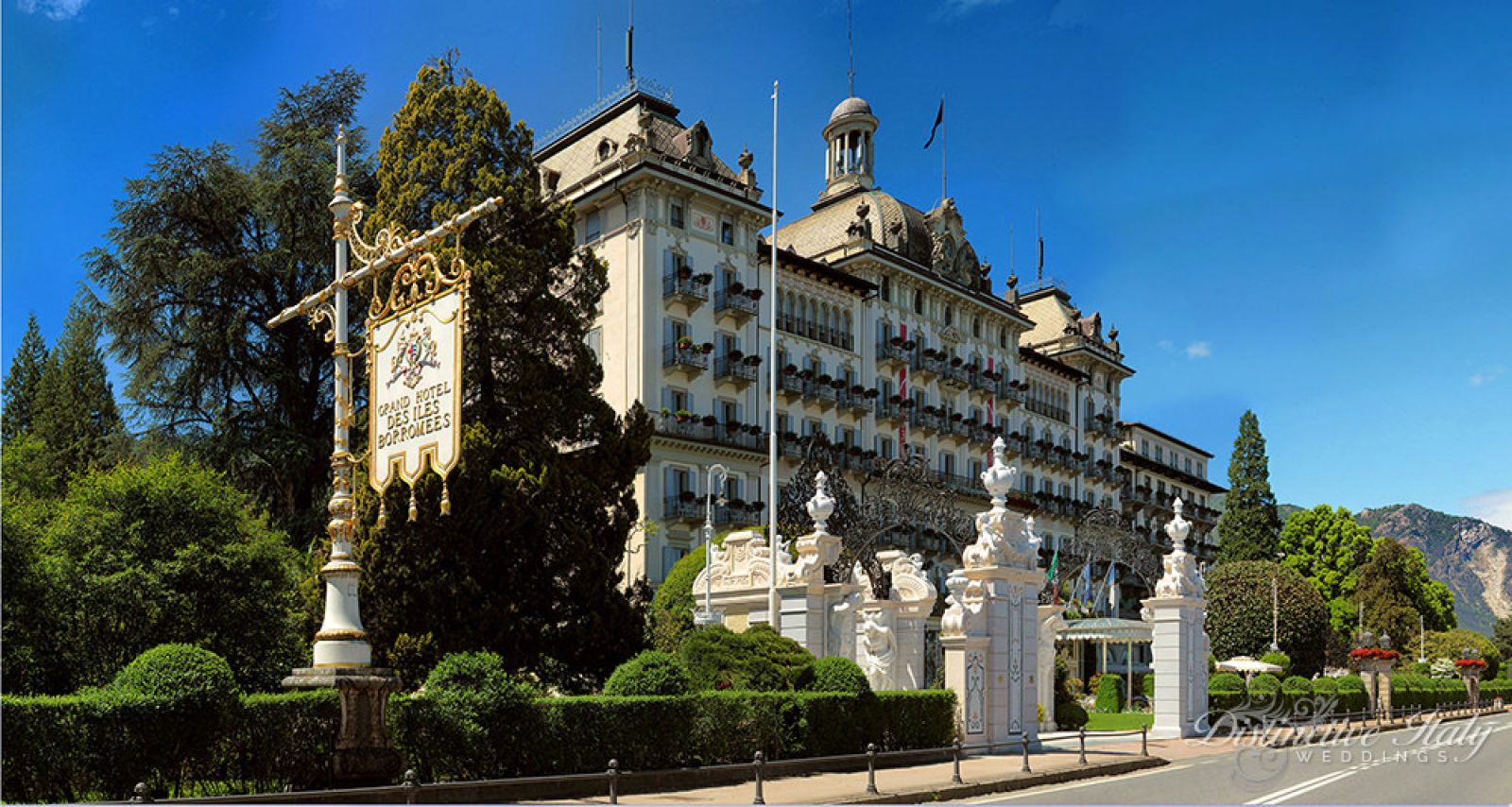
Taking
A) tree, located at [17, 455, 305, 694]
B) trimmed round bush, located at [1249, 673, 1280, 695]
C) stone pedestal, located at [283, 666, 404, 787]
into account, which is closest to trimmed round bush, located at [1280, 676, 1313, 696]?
trimmed round bush, located at [1249, 673, 1280, 695]

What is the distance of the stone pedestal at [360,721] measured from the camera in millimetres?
15211

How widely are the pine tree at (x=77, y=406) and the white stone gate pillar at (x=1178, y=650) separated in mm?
29540

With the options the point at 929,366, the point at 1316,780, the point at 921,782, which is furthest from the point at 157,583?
the point at 929,366

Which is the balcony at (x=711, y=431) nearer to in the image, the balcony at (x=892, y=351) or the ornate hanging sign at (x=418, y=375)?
the balcony at (x=892, y=351)

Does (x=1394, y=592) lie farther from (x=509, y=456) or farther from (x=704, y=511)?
(x=509, y=456)

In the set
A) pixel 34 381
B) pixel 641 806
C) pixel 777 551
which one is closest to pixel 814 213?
pixel 34 381

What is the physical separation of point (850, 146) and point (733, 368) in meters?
22.5

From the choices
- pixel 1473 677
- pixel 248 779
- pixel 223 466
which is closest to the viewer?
pixel 248 779

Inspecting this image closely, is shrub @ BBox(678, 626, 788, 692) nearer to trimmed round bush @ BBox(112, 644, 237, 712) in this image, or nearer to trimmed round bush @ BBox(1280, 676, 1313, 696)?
trimmed round bush @ BBox(112, 644, 237, 712)

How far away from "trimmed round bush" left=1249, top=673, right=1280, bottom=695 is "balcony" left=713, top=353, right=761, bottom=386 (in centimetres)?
2345

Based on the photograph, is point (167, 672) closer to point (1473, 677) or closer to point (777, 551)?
point (777, 551)

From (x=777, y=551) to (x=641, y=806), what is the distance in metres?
11.8

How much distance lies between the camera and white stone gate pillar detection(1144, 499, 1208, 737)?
33594 mm

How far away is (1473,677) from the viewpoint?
62688 millimetres
